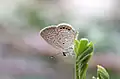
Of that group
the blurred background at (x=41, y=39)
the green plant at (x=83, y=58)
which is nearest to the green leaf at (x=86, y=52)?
the green plant at (x=83, y=58)

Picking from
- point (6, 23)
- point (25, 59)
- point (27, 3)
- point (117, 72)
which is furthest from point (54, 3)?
point (117, 72)

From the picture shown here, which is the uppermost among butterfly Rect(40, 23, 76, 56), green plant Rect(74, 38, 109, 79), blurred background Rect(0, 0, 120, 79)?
blurred background Rect(0, 0, 120, 79)

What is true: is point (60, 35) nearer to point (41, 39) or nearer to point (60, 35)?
point (60, 35)

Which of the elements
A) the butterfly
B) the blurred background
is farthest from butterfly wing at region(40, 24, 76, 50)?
the blurred background

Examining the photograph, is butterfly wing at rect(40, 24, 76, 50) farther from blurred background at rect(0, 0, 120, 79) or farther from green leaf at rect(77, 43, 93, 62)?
blurred background at rect(0, 0, 120, 79)

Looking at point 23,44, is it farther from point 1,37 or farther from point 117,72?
point 117,72

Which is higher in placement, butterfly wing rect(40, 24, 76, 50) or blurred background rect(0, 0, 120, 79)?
blurred background rect(0, 0, 120, 79)

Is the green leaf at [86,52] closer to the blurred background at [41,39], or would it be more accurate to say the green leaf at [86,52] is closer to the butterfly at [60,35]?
the butterfly at [60,35]
